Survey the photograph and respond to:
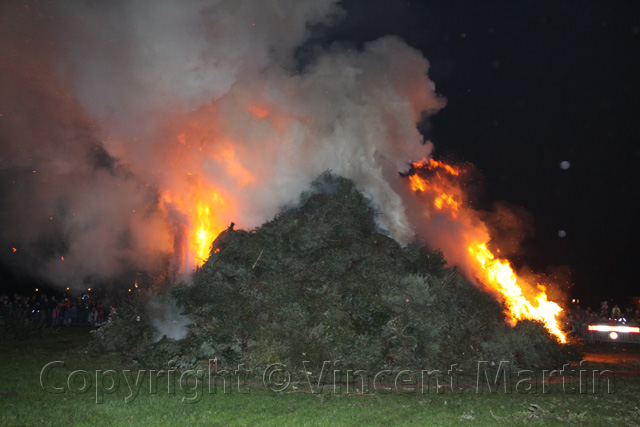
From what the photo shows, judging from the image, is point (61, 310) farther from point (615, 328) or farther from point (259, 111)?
point (615, 328)

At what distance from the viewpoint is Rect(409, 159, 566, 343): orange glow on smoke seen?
16.5 meters

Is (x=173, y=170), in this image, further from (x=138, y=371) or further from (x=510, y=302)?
(x=510, y=302)

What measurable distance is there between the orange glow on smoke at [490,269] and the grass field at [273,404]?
15.4ft

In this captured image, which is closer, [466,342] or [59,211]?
[466,342]

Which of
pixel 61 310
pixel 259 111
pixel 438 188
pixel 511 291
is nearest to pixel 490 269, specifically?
pixel 511 291

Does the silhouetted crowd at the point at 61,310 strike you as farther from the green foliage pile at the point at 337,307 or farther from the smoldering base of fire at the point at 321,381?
the smoldering base of fire at the point at 321,381

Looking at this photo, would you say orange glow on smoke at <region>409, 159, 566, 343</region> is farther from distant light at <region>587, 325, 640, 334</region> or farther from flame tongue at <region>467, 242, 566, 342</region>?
distant light at <region>587, 325, 640, 334</region>

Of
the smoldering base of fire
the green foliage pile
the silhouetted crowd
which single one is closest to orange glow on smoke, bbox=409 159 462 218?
the green foliage pile

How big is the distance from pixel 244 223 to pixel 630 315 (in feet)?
83.0

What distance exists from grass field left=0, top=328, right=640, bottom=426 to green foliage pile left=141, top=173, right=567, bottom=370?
4.64 feet

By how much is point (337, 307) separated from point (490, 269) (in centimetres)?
721

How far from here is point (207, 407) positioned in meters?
8.40

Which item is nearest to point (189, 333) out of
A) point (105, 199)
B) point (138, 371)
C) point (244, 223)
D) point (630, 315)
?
point (138, 371)

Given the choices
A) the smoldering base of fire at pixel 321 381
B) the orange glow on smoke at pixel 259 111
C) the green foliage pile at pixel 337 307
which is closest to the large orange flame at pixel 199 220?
the green foliage pile at pixel 337 307
